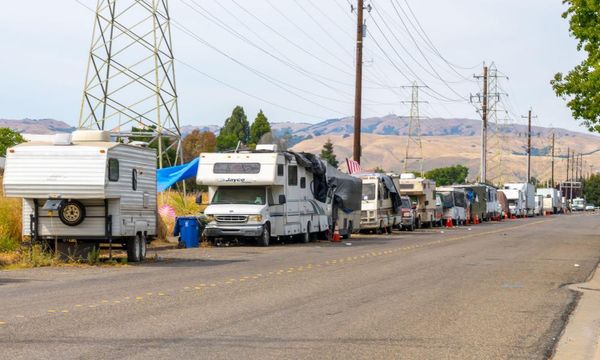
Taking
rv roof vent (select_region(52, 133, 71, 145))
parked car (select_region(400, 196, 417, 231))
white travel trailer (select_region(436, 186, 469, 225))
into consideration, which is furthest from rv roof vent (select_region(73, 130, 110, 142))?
white travel trailer (select_region(436, 186, 469, 225))

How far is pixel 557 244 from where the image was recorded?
36281mm

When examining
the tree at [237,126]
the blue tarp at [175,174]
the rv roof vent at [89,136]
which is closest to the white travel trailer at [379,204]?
the blue tarp at [175,174]

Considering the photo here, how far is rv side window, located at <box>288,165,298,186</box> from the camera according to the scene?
34.8 metres

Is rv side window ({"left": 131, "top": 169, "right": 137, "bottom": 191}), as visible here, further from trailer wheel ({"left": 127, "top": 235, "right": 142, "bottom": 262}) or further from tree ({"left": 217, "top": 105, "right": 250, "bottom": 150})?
tree ({"left": 217, "top": 105, "right": 250, "bottom": 150})

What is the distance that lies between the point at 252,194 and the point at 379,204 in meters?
14.5

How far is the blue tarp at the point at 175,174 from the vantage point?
1454 inches

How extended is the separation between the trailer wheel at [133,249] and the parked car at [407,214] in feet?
92.8

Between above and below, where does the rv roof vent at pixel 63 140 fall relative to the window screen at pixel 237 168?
above

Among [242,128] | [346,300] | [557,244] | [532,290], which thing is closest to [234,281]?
[346,300]

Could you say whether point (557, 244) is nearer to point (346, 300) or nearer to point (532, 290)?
point (532, 290)

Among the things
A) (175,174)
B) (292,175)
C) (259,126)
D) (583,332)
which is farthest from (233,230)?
(259,126)

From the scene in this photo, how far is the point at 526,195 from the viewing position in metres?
101

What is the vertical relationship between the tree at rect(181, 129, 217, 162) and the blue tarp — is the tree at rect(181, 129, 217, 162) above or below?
above

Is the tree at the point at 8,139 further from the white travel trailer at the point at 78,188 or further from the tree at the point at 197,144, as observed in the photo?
the white travel trailer at the point at 78,188
